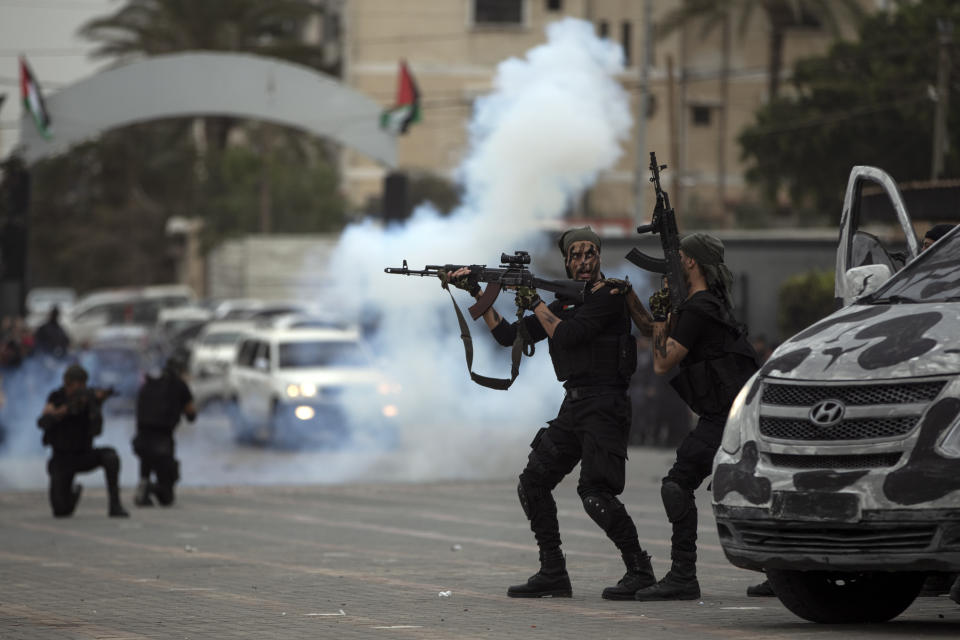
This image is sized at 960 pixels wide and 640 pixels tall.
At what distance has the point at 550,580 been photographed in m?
9.98

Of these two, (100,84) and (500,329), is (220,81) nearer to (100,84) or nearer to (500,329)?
(100,84)

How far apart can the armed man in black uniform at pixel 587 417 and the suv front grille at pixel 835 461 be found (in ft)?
5.74

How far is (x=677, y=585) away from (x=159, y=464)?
31.2 feet

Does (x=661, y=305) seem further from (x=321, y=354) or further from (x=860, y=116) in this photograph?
(x=860, y=116)

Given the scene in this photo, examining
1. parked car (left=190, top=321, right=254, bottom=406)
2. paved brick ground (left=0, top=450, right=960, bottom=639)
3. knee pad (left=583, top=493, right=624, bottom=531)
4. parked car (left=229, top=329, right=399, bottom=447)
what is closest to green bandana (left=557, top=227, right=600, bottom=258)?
knee pad (left=583, top=493, right=624, bottom=531)

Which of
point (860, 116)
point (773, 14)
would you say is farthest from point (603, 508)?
point (773, 14)

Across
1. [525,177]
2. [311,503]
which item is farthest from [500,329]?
[525,177]

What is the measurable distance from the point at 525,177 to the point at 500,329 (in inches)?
645

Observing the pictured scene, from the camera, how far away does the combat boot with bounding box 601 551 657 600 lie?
385 inches

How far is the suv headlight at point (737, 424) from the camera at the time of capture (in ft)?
26.9

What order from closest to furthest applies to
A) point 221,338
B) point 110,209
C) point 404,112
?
1. point 404,112
2. point 221,338
3. point 110,209

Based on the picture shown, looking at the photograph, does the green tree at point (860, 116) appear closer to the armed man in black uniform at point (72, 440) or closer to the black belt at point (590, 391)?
the armed man in black uniform at point (72, 440)

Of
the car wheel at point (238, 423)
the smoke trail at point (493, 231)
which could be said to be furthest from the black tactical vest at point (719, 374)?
the car wheel at point (238, 423)

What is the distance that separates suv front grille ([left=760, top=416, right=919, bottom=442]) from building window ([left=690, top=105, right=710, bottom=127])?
203 ft
